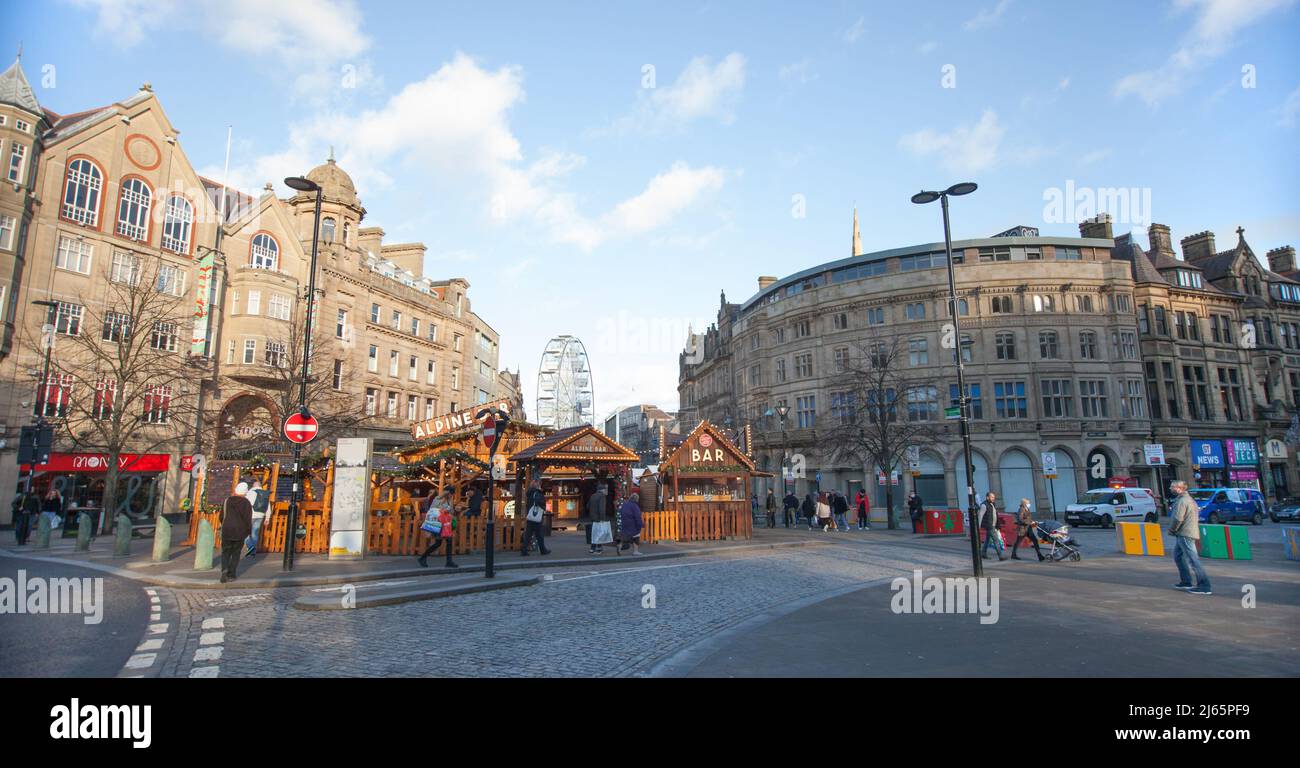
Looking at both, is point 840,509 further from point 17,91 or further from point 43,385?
point 17,91

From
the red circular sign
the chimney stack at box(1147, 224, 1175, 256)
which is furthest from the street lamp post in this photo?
the chimney stack at box(1147, 224, 1175, 256)

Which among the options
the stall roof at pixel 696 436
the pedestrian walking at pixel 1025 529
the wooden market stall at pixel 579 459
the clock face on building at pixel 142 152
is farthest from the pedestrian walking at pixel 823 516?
the clock face on building at pixel 142 152

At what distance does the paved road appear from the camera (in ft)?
21.1

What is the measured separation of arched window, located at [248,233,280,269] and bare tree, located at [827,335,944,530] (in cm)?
3443

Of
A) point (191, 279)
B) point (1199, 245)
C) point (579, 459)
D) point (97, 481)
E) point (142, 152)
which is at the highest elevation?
point (1199, 245)

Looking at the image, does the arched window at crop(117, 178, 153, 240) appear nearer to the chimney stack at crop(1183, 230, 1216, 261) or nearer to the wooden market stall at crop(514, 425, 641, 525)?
the wooden market stall at crop(514, 425, 641, 525)

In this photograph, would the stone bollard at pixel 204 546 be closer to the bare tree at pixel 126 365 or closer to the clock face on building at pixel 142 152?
the bare tree at pixel 126 365

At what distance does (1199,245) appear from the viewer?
56188mm

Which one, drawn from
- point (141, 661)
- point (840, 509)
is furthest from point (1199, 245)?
point (141, 661)

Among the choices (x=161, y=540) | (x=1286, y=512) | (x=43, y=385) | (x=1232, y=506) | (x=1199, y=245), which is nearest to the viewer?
(x=161, y=540)

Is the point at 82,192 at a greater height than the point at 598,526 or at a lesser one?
greater

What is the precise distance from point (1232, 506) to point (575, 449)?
3559 cm
